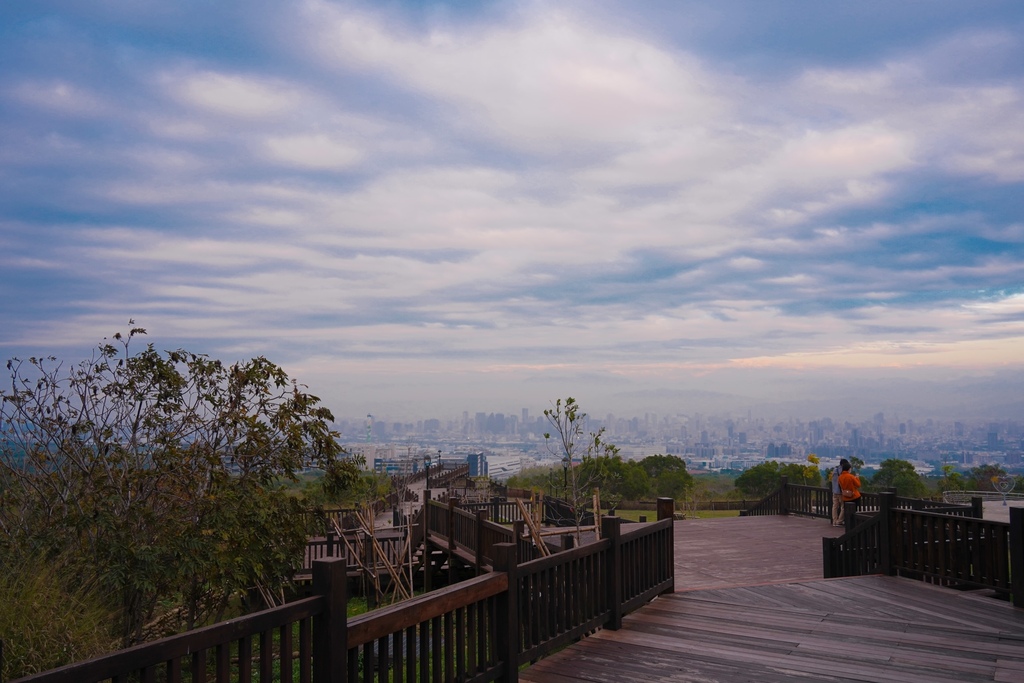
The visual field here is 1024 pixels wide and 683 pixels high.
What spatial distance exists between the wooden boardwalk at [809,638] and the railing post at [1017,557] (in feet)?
0.52

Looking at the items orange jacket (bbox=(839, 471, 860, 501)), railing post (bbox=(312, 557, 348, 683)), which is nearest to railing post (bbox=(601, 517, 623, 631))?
railing post (bbox=(312, 557, 348, 683))

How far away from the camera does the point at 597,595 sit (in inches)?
230

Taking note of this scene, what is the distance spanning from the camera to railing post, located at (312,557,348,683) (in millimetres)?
3225

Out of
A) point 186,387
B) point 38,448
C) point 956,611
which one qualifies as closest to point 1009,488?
point 956,611

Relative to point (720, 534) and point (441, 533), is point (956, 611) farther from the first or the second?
point (441, 533)

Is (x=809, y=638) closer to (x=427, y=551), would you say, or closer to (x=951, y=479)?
(x=427, y=551)

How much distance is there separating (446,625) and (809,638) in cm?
346

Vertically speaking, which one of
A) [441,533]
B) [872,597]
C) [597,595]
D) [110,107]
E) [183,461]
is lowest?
[441,533]

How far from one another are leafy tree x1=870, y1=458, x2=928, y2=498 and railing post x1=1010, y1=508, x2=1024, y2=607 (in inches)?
834

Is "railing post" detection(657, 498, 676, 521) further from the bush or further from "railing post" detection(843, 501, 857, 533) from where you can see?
the bush

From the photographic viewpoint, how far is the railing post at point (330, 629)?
3.22 metres

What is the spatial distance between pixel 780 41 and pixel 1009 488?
2137 cm

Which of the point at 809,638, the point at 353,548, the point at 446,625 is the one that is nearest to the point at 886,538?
the point at 809,638

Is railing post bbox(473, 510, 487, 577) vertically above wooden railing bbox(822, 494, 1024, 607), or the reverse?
wooden railing bbox(822, 494, 1024, 607)
